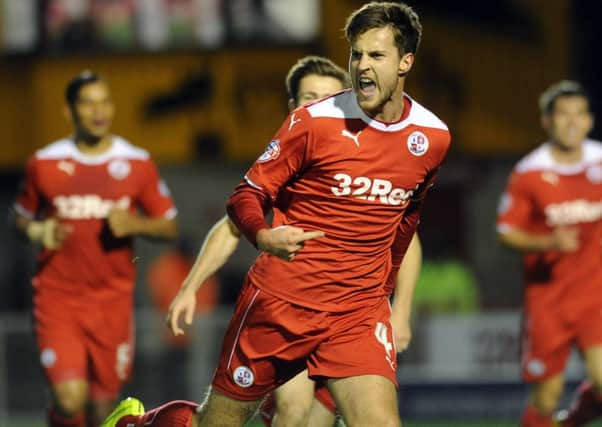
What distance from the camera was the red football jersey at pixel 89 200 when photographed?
8.17 m

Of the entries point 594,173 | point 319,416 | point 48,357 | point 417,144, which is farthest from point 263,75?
point 417,144

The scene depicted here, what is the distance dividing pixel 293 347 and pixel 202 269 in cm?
52

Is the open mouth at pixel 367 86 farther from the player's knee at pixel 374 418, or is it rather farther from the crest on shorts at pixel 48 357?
the crest on shorts at pixel 48 357

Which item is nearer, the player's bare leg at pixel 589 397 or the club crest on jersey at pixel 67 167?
the club crest on jersey at pixel 67 167

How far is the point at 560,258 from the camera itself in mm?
8938

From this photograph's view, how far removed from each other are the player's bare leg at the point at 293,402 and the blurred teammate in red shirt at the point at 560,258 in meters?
2.52

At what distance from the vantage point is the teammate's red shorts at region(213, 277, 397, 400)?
596 centimetres

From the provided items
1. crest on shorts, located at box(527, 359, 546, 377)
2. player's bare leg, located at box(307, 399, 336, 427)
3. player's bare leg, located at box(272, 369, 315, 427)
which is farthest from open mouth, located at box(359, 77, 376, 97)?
crest on shorts, located at box(527, 359, 546, 377)

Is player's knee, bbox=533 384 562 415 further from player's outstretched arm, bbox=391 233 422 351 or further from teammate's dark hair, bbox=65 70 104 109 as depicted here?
teammate's dark hair, bbox=65 70 104 109

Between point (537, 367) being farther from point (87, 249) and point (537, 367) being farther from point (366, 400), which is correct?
point (366, 400)

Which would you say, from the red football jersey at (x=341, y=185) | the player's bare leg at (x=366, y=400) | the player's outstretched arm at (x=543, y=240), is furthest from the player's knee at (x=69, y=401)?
the player's outstretched arm at (x=543, y=240)

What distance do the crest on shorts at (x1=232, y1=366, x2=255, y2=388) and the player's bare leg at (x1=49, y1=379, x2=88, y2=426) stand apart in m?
2.28

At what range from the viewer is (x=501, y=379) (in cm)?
1241

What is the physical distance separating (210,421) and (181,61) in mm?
11296
